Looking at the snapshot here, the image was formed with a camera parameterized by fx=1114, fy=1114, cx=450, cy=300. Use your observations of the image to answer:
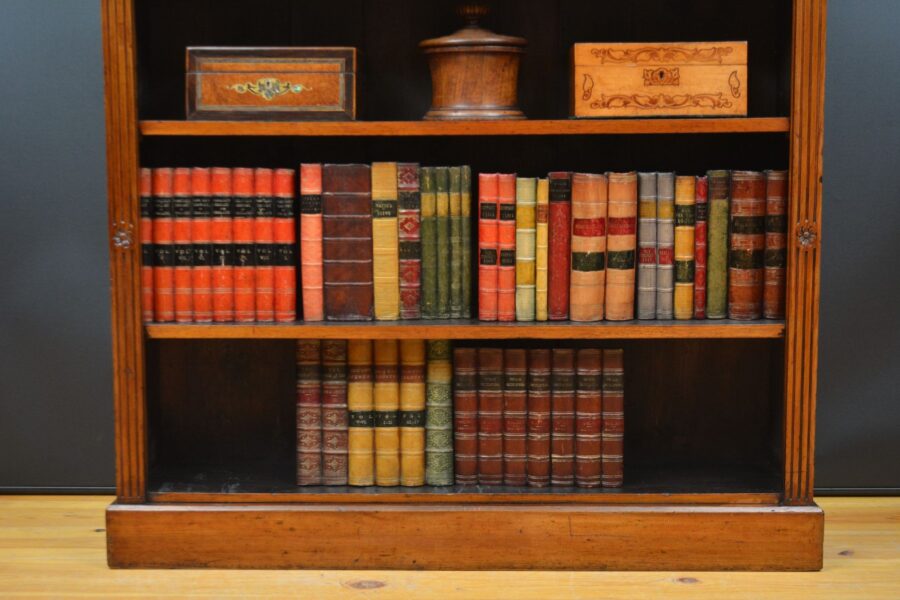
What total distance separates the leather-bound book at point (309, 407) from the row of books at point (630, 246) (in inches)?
15.3

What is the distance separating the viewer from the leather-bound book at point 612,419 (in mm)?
2422

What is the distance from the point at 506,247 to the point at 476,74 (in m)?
0.37

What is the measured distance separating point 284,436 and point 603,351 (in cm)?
83

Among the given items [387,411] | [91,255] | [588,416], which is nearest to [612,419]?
[588,416]

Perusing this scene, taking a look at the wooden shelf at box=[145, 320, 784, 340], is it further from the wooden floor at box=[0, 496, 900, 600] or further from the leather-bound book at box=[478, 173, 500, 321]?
the wooden floor at box=[0, 496, 900, 600]

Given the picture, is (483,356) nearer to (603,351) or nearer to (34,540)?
(603,351)

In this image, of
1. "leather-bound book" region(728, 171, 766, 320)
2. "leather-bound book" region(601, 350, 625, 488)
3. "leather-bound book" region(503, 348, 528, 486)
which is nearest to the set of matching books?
"leather-bound book" region(503, 348, 528, 486)

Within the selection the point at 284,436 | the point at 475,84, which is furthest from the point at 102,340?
the point at 475,84

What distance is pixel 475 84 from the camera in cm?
236

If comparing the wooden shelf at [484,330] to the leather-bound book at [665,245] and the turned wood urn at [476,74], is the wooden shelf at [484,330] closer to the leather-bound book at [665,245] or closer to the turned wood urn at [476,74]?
the leather-bound book at [665,245]

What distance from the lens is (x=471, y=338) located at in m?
2.36

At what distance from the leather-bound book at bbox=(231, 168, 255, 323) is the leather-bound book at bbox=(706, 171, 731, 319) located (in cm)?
97

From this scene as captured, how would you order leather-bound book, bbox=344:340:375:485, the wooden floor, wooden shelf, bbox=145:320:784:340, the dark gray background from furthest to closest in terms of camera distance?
the dark gray background < leather-bound book, bbox=344:340:375:485 < wooden shelf, bbox=145:320:784:340 < the wooden floor

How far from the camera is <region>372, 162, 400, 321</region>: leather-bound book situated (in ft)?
7.70
